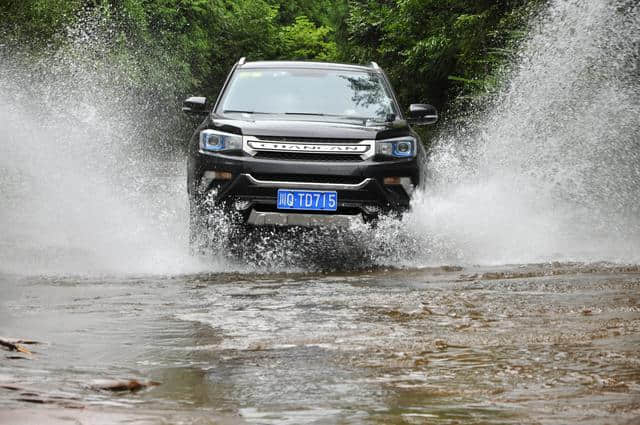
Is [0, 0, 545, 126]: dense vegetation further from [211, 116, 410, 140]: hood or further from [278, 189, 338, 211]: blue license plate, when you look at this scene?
[278, 189, 338, 211]: blue license plate

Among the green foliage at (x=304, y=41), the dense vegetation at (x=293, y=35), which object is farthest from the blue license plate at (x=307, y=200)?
the green foliage at (x=304, y=41)

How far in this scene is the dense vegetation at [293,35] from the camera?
2105 centimetres

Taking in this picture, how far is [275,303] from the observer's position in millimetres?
6996

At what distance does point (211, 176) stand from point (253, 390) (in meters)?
4.81

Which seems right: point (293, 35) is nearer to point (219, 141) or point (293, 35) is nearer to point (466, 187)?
point (466, 187)

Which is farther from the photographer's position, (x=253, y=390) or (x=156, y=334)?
(x=156, y=334)

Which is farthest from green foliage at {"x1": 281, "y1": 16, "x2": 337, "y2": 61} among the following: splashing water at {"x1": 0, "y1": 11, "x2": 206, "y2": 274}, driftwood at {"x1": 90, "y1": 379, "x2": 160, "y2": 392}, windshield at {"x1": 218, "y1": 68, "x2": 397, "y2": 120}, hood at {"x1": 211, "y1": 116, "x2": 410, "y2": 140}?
driftwood at {"x1": 90, "y1": 379, "x2": 160, "y2": 392}

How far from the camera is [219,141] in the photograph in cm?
926

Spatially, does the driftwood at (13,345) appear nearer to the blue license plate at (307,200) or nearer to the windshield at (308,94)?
the blue license plate at (307,200)

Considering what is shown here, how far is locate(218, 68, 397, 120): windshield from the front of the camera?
9992 mm

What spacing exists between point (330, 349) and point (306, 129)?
4043 mm

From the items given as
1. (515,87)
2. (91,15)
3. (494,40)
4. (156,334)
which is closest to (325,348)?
(156,334)

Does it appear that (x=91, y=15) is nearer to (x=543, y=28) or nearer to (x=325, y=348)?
(x=543, y=28)

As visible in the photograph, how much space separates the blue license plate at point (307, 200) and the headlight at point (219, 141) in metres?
0.54
